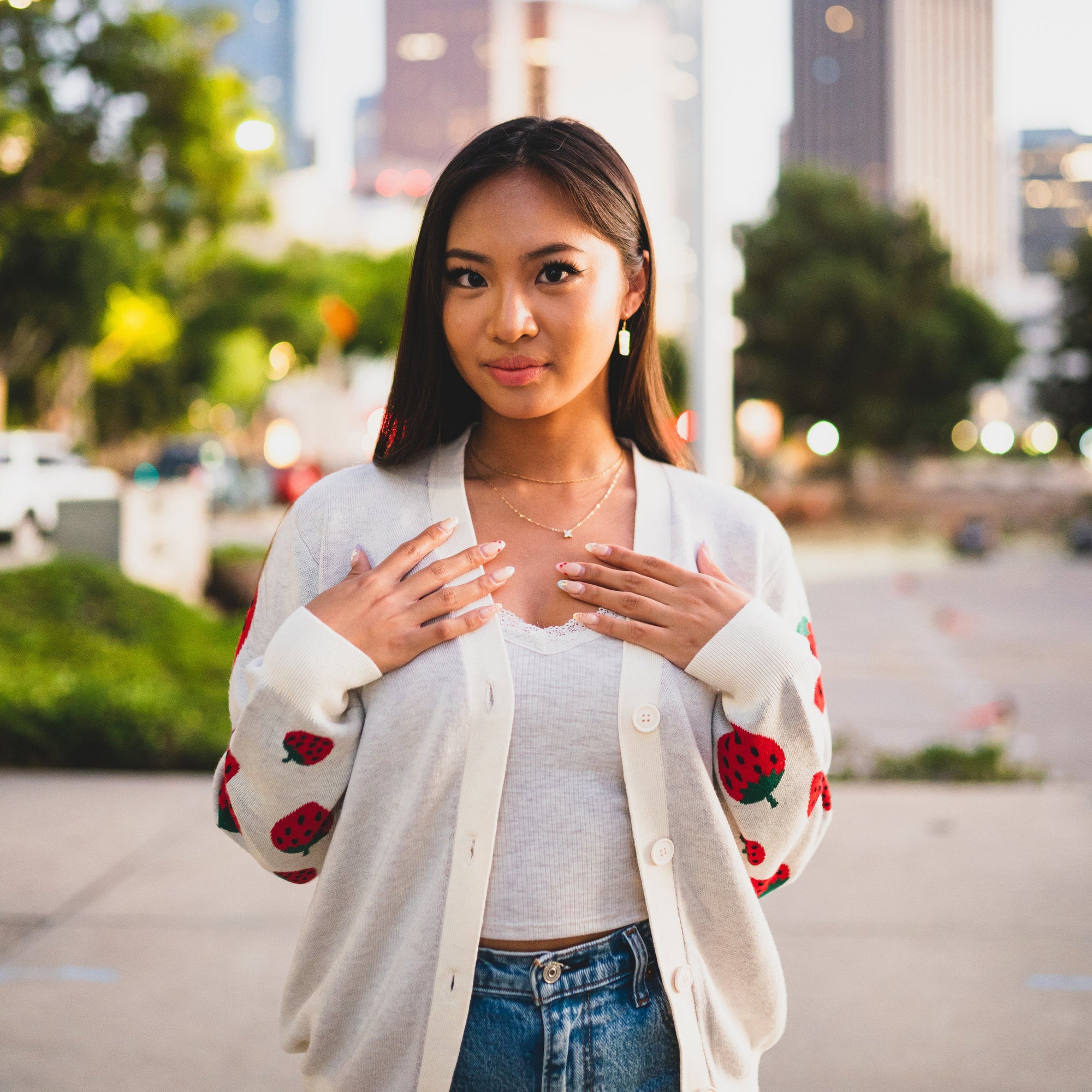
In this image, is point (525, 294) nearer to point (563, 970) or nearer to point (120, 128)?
point (563, 970)

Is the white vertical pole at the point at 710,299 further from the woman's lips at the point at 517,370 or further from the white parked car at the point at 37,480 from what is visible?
the white parked car at the point at 37,480

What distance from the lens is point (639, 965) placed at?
173cm

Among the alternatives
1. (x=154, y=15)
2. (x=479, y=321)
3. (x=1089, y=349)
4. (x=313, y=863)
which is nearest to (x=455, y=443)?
(x=479, y=321)

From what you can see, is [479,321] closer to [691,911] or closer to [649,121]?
[691,911]

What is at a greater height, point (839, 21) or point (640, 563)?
point (839, 21)

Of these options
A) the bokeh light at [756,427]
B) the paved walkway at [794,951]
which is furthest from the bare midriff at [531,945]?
the bokeh light at [756,427]

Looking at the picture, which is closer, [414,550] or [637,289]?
[414,550]

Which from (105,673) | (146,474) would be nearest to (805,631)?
(105,673)

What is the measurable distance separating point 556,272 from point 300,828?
860mm

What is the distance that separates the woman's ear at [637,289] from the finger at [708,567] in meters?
0.40

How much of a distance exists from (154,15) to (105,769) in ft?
23.3

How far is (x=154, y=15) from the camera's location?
34.6 feet

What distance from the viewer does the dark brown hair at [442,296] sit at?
70.4 inches

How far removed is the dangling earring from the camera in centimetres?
204
